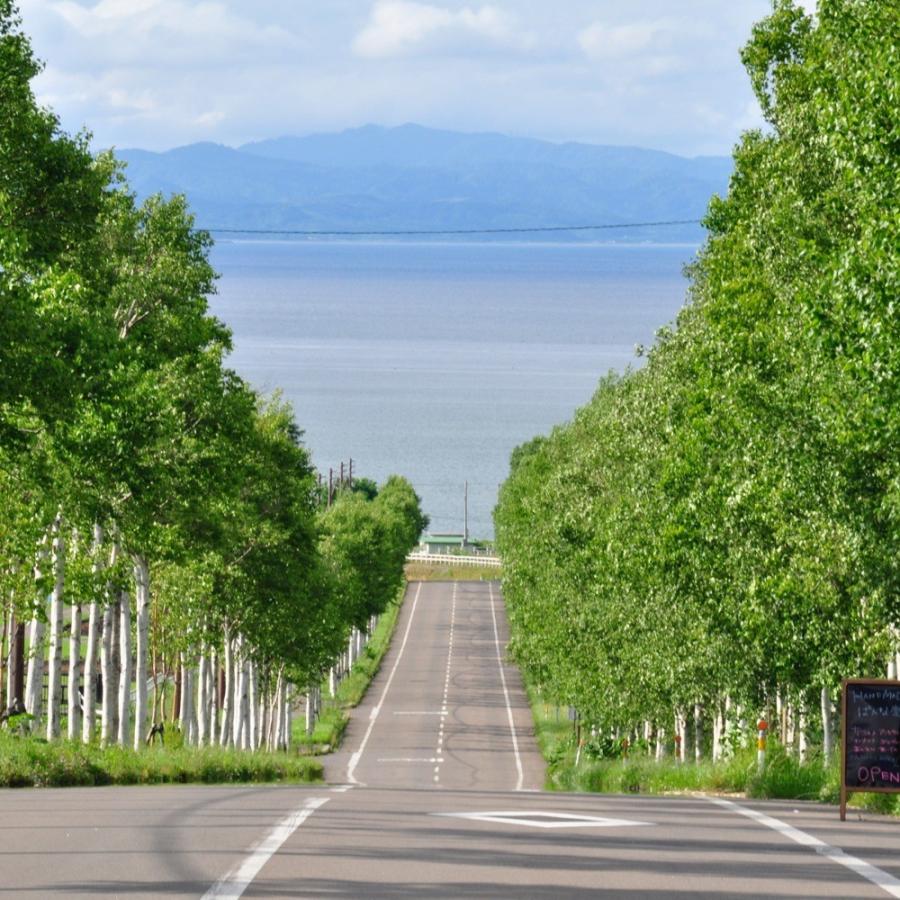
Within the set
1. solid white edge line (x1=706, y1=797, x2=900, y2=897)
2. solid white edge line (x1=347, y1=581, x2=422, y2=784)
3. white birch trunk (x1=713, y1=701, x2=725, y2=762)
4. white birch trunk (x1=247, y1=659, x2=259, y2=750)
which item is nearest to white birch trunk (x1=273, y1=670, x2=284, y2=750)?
white birch trunk (x1=247, y1=659, x2=259, y2=750)

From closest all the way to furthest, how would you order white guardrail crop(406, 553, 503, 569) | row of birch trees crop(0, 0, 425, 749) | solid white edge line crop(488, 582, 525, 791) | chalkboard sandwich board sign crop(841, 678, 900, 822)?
chalkboard sandwich board sign crop(841, 678, 900, 822) < row of birch trees crop(0, 0, 425, 749) < solid white edge line crop(488, 582, 525, 791) < white guardrail crop(406, 553, 503, 569)

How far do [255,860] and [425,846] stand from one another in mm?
1803

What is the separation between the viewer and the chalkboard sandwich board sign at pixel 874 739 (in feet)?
64.4

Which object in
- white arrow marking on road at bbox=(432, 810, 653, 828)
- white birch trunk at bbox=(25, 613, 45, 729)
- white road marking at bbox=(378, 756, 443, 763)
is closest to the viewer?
white arrow marking on road at bbox=(432, 810, 653, 828)

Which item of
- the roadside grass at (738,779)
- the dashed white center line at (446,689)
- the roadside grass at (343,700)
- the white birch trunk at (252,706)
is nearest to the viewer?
the roadside grass at (738,779)

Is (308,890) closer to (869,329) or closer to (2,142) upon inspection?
(869,329)

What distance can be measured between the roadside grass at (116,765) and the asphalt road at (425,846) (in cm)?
242

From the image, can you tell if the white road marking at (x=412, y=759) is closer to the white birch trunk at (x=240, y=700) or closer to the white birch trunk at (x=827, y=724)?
the white birch trunk at (x=240, y=700)

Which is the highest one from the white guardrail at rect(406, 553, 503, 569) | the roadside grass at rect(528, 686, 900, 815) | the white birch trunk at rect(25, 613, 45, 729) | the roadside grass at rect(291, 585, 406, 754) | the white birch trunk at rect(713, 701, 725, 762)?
the white guardrail at rect(406, 553, 503, 569)

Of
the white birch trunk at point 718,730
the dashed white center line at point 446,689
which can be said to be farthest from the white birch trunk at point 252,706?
the white birch trunk at point 718,730

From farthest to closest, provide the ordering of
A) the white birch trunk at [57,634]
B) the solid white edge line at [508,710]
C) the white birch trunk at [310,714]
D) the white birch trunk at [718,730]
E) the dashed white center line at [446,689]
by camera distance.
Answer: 1. the white birch trunk at [310,714]
2. the dashed white center line at [446,689]
3. the solid white edge line at [508,710]
4. the white birch trunk at [718,730]
5. the white birch trunk at [57,634]

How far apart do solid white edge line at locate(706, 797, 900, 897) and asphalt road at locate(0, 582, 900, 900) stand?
0.02m

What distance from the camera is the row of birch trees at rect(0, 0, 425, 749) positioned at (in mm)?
22266

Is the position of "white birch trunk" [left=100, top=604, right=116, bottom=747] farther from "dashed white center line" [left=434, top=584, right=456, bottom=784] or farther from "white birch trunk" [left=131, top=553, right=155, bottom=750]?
"dashed white center line" [left=434, top=584, right=456, bottom=784]
